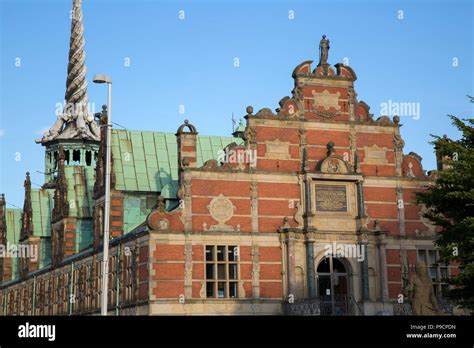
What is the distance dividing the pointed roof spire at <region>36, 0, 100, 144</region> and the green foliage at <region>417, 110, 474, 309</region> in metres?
47.4

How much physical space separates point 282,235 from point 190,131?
7.21m

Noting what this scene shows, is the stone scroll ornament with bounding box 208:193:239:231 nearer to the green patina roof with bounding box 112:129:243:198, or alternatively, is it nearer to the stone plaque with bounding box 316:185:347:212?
the stone plaque with bounding box 316:185:347:212

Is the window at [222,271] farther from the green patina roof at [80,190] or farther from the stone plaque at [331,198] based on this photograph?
the green patina roof at [80,190]

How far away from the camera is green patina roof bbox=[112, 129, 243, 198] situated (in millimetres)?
52125

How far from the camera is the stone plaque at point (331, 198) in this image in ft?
149

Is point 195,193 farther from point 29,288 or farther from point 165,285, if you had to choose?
point 29,288

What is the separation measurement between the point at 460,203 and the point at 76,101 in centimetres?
5952

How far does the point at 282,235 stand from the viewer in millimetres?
44031

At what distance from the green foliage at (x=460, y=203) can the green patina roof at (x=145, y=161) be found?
71.8 feet

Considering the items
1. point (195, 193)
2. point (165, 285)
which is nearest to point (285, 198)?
point (195, 193)

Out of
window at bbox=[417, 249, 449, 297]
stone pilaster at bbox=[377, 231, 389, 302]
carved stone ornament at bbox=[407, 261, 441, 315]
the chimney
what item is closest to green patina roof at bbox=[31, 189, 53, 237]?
the chimney

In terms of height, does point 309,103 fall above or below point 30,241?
above

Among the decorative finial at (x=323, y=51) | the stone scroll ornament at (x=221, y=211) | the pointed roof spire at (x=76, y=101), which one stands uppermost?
the pointed roof spire at (x=76, y=101)

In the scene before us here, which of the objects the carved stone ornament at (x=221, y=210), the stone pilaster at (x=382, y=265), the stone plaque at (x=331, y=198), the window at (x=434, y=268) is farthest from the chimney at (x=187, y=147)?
the window at (x=434, y=268)
